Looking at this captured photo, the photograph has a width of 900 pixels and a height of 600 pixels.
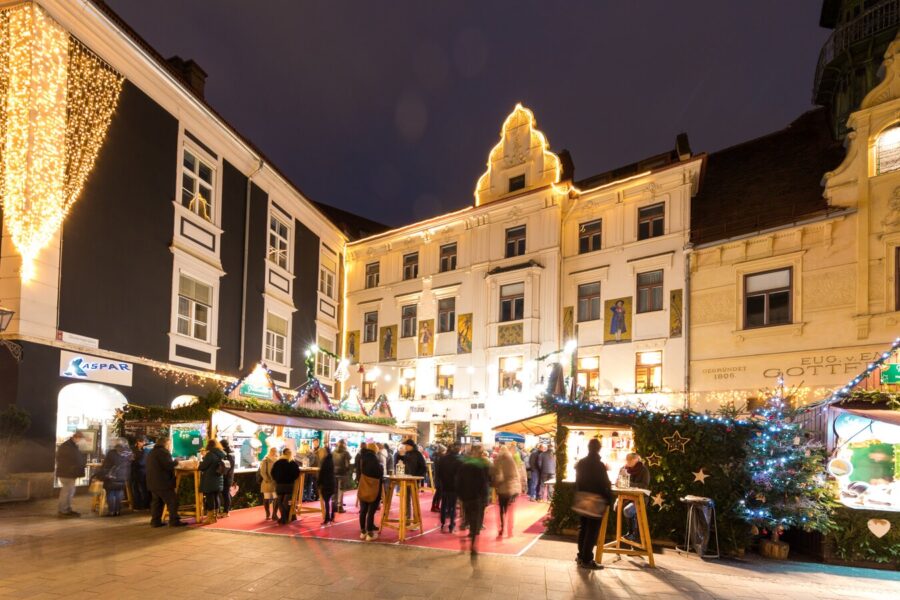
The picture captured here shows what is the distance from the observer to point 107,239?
55.0 feet

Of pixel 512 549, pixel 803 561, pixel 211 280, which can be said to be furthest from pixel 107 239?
pixel 803 561

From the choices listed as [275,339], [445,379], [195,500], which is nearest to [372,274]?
[445,379]

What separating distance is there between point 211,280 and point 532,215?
39.5 ft

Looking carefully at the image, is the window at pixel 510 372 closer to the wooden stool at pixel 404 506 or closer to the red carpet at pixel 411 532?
the red carpet at pixel 411 532

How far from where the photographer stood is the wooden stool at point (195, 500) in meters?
12.2

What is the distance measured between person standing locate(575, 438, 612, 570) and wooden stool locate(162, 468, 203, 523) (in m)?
6.88

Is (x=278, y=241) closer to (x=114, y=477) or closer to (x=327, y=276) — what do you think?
(x=327, y=276)

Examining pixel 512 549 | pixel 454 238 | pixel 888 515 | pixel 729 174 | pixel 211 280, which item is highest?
pixel 729 174

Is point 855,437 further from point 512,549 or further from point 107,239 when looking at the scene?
point 107,239

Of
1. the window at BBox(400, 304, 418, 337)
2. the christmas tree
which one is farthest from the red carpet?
the window at BBox(400, 304, 418, 337)

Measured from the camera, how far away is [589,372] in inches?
960

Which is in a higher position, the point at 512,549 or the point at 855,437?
the point at 855,437

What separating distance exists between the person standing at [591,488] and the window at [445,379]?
17.7m

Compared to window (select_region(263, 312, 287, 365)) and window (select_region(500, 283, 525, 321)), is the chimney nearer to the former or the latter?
window (select_region(263, 312, 287, 365))
